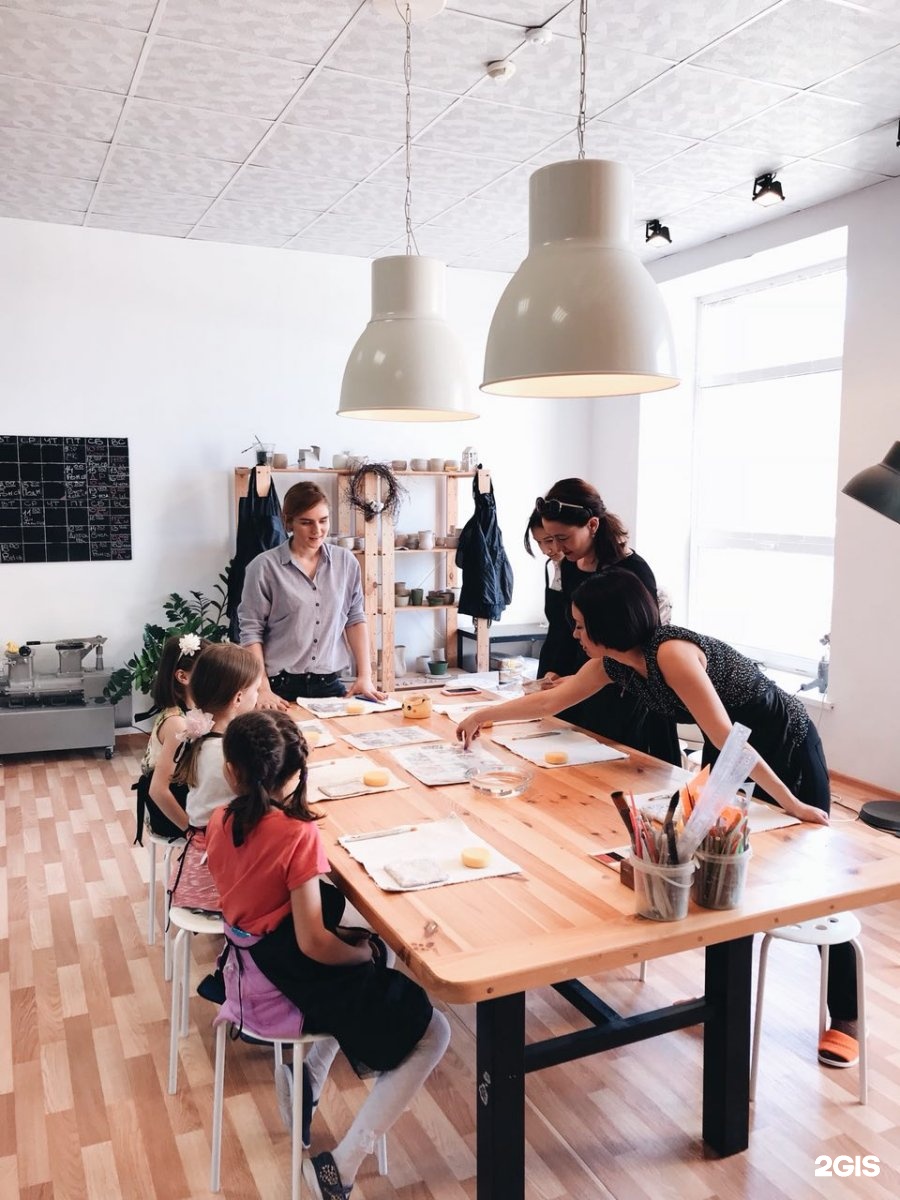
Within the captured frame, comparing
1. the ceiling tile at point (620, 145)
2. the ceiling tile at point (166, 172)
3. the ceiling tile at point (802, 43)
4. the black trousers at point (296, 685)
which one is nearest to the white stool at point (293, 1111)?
the black trousers at point (296, 685)

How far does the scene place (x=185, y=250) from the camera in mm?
5238

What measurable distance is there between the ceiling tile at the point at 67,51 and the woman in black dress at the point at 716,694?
237 centimetres

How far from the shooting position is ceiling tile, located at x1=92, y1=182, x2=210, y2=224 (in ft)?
14.6

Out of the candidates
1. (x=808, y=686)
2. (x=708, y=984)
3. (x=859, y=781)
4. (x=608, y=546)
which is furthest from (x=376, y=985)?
(x=808, y=686)

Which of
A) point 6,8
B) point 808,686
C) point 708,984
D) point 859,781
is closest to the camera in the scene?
point 708,984

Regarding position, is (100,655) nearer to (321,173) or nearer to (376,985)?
(321,173)

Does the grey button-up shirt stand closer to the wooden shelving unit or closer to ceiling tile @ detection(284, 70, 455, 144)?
ceiling tile @ detection(284, 70, 455, 144)

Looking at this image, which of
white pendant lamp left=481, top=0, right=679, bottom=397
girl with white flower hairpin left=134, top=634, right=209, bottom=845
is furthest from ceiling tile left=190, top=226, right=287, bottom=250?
white pendant lamp left=481, top=0, right=679, bottom=397

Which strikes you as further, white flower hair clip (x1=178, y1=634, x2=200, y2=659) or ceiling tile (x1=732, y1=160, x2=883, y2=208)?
ceiling tile (x1=732, y1=160, x2=883, y2=208)

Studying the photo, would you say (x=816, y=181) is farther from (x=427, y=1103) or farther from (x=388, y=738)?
(x=427, y=1103)

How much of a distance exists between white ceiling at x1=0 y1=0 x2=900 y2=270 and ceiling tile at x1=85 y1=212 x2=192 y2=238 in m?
0.03

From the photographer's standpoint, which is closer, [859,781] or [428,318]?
[428,318]

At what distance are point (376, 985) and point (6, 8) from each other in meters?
2.94

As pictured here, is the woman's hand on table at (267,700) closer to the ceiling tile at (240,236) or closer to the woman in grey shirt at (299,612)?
the woman in grey shirt at (299,612)
